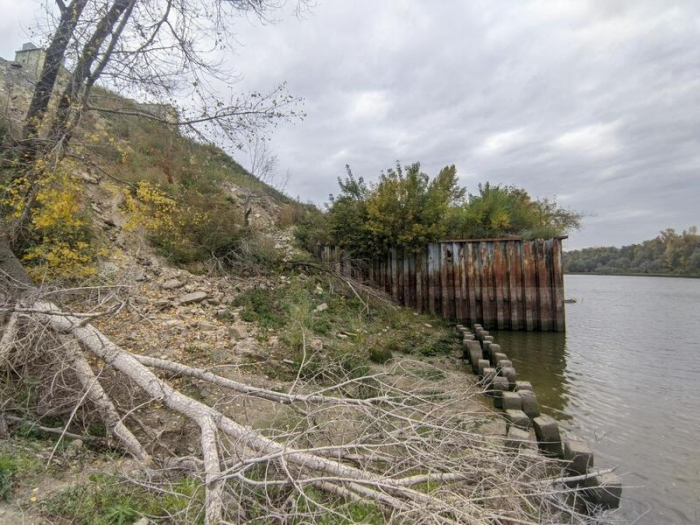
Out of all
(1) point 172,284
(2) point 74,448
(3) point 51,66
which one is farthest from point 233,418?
(3) point 51,66

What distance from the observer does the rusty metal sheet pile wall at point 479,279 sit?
10.6 meters

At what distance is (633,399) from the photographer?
5777 mm

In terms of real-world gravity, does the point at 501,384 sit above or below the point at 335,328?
below

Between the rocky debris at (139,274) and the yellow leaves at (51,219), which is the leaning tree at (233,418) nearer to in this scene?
the yellow leaves at (51,219)

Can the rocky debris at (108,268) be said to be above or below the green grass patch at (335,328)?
above

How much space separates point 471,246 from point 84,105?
31.9 feet

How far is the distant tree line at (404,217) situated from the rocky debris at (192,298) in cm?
547

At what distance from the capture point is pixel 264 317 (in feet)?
23.9

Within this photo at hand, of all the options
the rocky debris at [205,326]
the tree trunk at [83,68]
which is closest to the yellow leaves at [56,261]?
the tree trunk at [83,68]

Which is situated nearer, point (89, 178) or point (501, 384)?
point (501, 384)

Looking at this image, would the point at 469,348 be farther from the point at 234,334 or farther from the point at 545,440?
the point at 234,334

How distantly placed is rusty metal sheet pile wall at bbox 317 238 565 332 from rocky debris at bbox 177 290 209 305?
14.6 ft

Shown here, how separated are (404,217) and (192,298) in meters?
6.60

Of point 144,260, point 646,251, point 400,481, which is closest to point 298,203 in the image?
point 144,260
